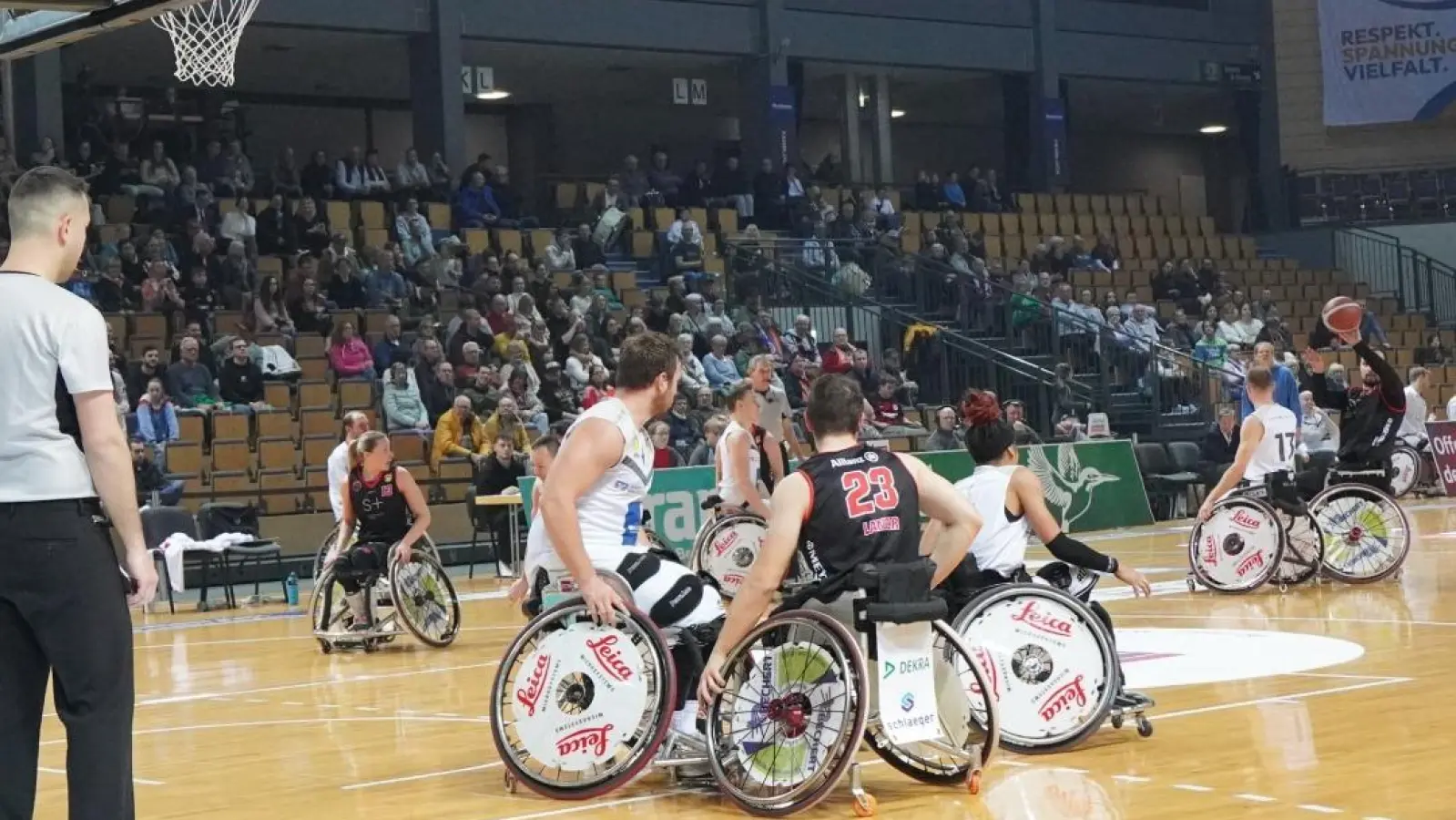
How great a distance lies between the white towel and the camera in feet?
56.4

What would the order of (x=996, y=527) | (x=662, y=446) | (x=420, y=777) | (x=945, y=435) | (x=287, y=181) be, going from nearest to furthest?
(x=420, y=777) → (x=996, y=527) → (x=662, y=446) → (x=945, y=435) → (x=287, y=181)

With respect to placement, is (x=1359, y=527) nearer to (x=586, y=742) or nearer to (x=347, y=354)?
(x=586, y=742)

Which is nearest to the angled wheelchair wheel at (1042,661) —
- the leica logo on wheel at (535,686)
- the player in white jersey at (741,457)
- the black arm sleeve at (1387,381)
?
the leica logo on wheel at (535,686)

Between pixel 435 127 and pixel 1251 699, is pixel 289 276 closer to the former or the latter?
pixel 435 127

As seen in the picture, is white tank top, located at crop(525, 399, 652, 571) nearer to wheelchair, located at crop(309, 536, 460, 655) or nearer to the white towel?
wheelchair, located at crop(309, 536, 460, 655)

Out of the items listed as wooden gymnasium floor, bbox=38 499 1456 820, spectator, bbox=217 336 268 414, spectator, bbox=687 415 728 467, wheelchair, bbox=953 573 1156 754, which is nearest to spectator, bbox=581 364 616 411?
spectator, bbox=687 415 728 467

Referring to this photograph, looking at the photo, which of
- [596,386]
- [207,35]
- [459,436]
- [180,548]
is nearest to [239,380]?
[459,436]

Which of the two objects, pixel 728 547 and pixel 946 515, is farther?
pixel 728 547

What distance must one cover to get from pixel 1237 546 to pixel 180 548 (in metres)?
8.63

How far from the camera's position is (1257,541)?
14703 mm

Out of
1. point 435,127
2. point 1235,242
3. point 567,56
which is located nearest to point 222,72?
point 435,127

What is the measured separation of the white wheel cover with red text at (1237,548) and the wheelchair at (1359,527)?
398 mm

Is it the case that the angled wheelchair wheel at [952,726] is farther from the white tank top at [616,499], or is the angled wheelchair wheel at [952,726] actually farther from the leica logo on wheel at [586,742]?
the white tank top at [616,499]

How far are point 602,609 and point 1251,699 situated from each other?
3492 millimetres
